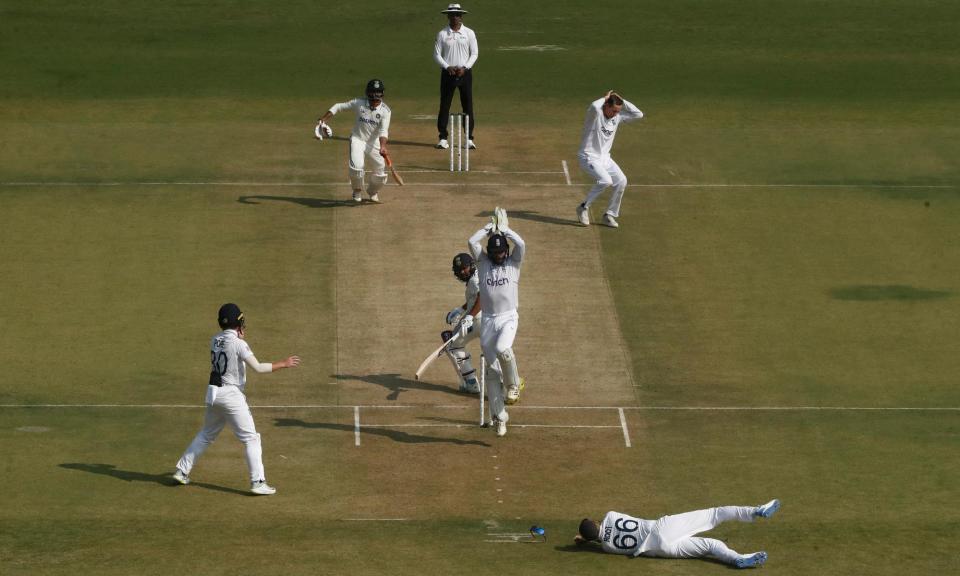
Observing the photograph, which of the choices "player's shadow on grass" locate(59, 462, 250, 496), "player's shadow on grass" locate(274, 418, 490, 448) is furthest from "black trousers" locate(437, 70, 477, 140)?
"player's shadow on grass" locate(59, 462, 250, 496)

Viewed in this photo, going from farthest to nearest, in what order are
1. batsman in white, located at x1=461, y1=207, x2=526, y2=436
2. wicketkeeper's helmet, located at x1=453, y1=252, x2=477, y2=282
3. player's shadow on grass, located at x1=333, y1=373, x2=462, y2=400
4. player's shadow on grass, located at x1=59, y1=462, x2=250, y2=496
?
1. player's shadow on grass, located at x1=333, y1=373, x2=462, y2=400
2. wicketkeeper's helmet, located at x1=453, y1=252, x2=477, y2=282
3. batsman in white, located at x1=461, y1=207, x2=526, y2=436
4. player's shadow on grass, located at x1=59, y1=462, x2=250, y2=496

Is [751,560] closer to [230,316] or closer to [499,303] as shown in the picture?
[499,303]

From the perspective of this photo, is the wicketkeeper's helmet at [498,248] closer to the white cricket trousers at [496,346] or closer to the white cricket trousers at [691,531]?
the white cricket trousers at [496,346]

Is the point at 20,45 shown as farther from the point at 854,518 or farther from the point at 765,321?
the point at 854,518

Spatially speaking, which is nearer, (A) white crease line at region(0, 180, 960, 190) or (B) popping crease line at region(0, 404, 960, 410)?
(B) popping crease line at region(0, 404, 960, 410)

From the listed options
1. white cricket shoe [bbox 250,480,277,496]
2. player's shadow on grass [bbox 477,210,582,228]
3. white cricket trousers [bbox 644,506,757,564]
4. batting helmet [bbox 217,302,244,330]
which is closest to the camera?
white cricket trousers [bbox 644,506,757,564]

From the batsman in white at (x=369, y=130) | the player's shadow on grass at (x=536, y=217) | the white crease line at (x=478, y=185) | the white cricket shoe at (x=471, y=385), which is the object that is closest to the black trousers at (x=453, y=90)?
the white crease line at (x=478, y=185)

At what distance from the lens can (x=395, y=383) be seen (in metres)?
26.1

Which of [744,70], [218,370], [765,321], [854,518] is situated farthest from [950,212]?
[218,370]

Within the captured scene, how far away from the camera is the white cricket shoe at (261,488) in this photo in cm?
2233

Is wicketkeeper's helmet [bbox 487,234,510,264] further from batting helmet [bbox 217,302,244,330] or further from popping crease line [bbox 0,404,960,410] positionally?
batting helmet [bbox 217,302,244,330]

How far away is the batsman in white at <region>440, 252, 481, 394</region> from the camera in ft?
81.4

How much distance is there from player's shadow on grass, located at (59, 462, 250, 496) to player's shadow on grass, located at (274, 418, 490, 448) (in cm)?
237

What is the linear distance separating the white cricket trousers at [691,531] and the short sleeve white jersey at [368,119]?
1250 cm
